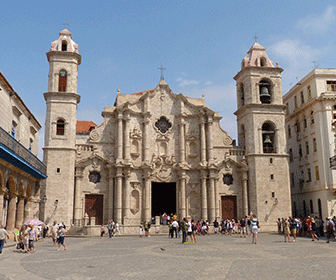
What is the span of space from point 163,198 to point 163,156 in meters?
5.00

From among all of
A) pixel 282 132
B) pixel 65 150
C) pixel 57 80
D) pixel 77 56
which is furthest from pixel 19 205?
pixel 282 132

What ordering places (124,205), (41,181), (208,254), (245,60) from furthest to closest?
(245,60) → (124,205) → (41,181) → (208,254)

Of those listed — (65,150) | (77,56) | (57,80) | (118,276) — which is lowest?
(118,276)

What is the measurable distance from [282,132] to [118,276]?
32611mm

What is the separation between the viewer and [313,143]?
4122 centimetres

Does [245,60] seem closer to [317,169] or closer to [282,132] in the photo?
[282,132]

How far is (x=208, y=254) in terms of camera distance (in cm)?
1669

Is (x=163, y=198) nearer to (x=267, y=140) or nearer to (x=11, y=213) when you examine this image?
(x=267, y=140)

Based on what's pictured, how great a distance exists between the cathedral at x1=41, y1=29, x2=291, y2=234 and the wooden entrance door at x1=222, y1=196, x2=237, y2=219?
0.33 ft

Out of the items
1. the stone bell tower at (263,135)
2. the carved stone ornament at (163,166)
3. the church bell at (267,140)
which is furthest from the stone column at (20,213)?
the church bell at (267,140)

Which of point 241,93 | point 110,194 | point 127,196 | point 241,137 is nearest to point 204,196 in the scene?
point 127,196

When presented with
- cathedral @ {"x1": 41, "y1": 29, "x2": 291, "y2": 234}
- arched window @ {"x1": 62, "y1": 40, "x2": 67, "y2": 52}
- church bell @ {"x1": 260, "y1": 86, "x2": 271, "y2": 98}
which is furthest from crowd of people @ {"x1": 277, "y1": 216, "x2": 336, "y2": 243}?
arched window @ {"x1": 62, "y1": 40, "x2": 67, "y2": 52}

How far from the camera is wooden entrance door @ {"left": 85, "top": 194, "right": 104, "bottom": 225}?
123 feet

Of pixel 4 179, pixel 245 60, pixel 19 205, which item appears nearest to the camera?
pixel 4 179
